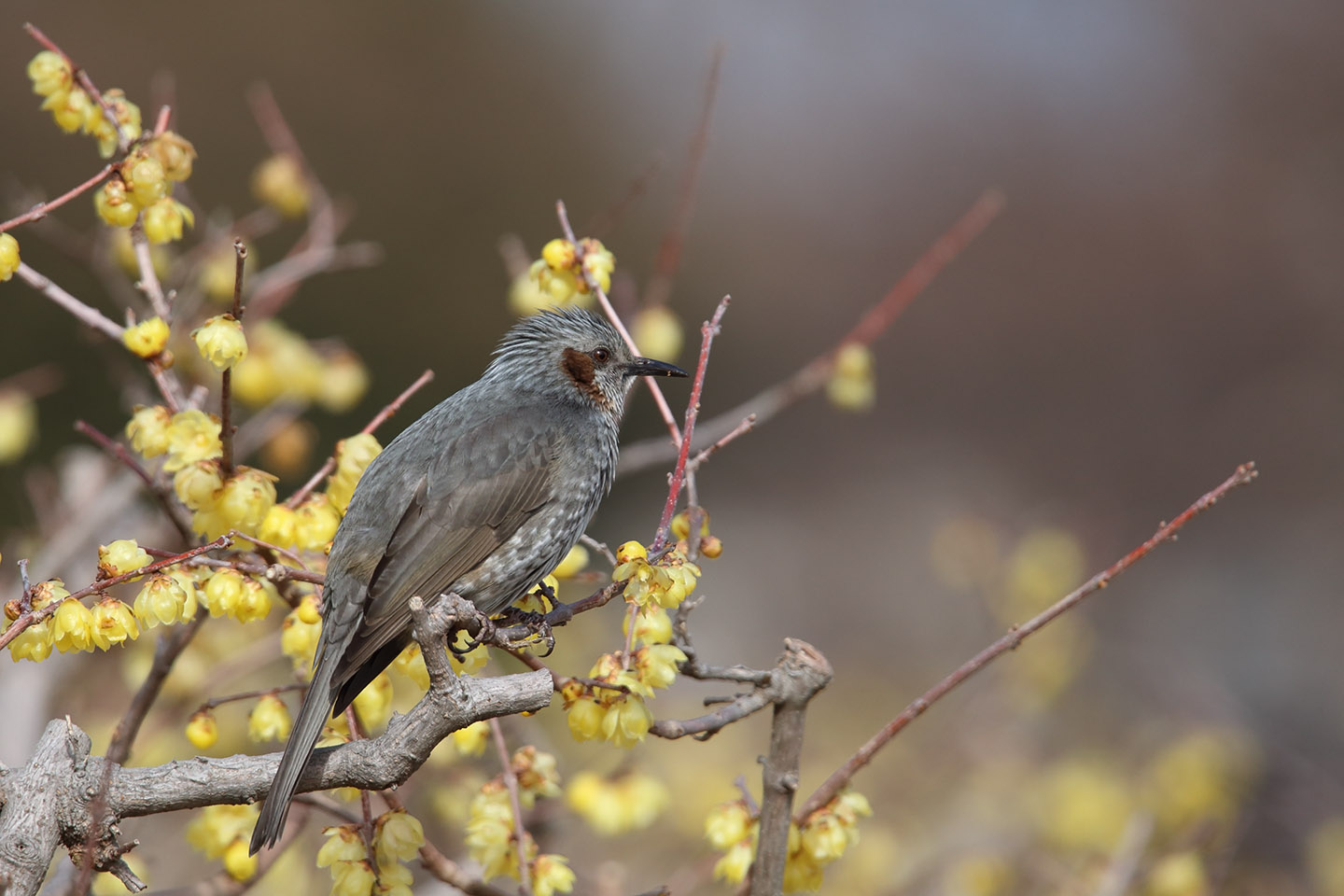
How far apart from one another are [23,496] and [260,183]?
4.32 metres

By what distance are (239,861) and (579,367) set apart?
1621 mm

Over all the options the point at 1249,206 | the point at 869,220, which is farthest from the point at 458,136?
the point at 1249,206

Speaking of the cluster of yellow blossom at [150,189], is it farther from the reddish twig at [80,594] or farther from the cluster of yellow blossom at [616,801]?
the cluster of yellow blossom at [616,801]

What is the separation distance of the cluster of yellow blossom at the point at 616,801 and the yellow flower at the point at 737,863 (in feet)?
A: 1.21

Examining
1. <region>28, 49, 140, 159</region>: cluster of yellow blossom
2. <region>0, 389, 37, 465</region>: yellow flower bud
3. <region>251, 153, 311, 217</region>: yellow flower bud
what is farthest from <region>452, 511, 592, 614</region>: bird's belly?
A: <region>0, 389, 37, 465</region>: yellow flower bud

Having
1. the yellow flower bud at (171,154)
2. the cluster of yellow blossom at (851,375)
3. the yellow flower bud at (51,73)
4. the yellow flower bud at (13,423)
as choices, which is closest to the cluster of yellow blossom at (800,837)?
the cluster of yellow blossom at (851,375)

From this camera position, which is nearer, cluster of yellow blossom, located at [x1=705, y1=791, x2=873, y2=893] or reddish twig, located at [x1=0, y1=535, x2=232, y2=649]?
reddish twig, located at [x1=0, y1=535, x2=232, y2=649]

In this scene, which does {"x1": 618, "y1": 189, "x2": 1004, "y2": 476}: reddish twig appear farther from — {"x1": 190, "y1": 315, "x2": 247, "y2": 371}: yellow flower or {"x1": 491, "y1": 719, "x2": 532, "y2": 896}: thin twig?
{"x1": 190, "y1": 315, "x2": 247, "y2": 371}: yellow flower

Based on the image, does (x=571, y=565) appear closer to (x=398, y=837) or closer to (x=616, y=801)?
(x=616, y=801)

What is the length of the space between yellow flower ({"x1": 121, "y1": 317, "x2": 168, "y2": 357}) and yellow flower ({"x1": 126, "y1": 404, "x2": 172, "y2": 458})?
124 mm

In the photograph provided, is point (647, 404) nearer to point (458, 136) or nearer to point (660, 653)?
point (458, 136)

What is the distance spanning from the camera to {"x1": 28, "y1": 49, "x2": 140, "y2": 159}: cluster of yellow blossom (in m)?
2.34

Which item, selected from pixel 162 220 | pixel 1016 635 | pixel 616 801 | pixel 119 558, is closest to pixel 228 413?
pixel 119 558

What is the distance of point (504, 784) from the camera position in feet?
7.70
